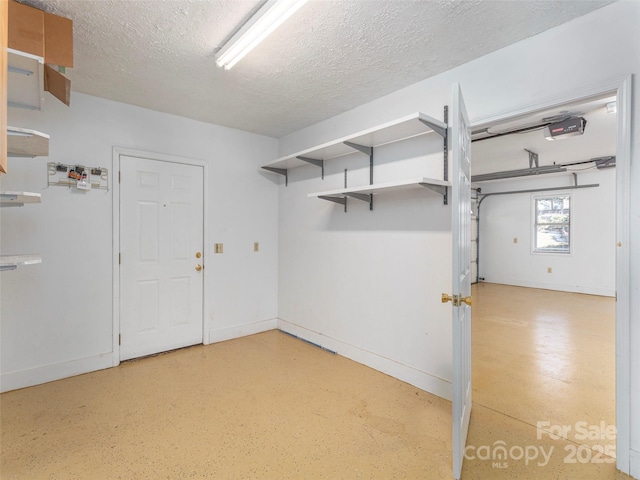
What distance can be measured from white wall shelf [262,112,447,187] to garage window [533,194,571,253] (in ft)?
21.1

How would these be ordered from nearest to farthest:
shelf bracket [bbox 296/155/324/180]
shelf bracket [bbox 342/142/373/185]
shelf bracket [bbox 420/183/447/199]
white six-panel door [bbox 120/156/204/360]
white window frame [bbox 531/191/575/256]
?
shelf bracket [bbox 420/183/447/199] < shelf bracket [bbox 342/142/373/185] < white six-panel door [bbox 120/156/204/360] < shelf bracket [bbox 296/155/324/180] < white window frame [bbox 531/191/575/256]

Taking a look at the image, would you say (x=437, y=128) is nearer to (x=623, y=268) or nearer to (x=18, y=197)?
(x=623, y=268)

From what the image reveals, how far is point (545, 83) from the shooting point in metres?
2.00

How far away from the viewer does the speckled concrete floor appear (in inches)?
69.6

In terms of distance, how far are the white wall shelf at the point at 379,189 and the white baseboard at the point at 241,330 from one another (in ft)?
6.25

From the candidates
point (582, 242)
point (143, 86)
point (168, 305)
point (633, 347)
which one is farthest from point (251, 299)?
point (582, 242)

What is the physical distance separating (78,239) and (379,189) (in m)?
2.77

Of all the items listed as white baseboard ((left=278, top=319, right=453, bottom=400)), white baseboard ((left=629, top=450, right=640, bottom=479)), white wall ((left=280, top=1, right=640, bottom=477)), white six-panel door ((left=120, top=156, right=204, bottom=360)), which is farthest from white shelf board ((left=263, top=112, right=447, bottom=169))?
white baseboard ((left=629, top=450, right=640, bottom=479))

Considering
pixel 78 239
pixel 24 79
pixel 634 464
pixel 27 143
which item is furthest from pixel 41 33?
pixel 634 464

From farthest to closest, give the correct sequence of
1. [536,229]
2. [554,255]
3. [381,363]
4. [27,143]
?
[536,229] → [554,255] → [381,363] → [27,143]

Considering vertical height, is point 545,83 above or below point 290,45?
below

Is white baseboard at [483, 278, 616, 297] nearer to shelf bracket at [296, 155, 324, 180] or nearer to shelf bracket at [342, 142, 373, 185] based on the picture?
shelf bracket at [342, 142, 373, 185]

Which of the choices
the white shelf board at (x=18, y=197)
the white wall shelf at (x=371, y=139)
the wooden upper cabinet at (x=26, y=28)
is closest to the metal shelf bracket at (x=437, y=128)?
the white wall shelf at (x=371, y=139)

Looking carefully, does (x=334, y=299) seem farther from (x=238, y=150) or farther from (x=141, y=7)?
(x=141, y=7)
